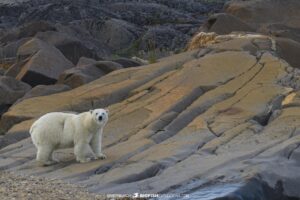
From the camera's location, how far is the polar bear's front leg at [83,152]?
551 inches

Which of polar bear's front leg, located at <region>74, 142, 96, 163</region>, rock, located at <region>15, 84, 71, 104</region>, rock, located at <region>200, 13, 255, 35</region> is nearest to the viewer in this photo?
polar bear's front leg, located at <region>74, 142, 96, 163</region>

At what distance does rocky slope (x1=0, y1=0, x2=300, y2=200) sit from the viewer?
38.1 feet

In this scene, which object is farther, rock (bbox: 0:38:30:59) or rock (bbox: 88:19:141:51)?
rock (bbox: 88:19:141:51)

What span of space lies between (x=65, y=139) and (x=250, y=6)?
19985 millimetres

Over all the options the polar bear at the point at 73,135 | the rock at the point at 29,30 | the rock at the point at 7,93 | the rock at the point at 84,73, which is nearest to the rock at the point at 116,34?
the rock at the point at 29,30

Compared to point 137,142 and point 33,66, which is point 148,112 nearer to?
point 137,142

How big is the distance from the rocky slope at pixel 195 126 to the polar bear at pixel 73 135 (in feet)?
0.99

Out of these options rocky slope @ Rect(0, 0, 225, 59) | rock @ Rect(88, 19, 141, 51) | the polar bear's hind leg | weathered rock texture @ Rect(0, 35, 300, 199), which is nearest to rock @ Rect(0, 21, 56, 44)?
rocky slope @ Rect(0, 0, 225, 59)

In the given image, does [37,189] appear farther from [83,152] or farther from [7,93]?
[7,93]

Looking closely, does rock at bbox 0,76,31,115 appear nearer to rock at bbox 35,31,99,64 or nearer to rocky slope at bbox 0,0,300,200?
rocky slope at bbox 0,0,300,200

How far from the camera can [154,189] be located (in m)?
11.5

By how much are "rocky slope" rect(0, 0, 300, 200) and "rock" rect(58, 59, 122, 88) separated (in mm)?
2805

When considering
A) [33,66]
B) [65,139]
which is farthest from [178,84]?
[33,66]

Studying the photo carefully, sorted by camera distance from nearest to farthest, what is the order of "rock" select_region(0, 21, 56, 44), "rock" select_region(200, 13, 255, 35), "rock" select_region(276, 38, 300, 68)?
"rock" select_region(276, 38, 300, 68), "rock" select_region(200, 13, 255, 35), "rock" select_region(0, 21, 56, 44)
